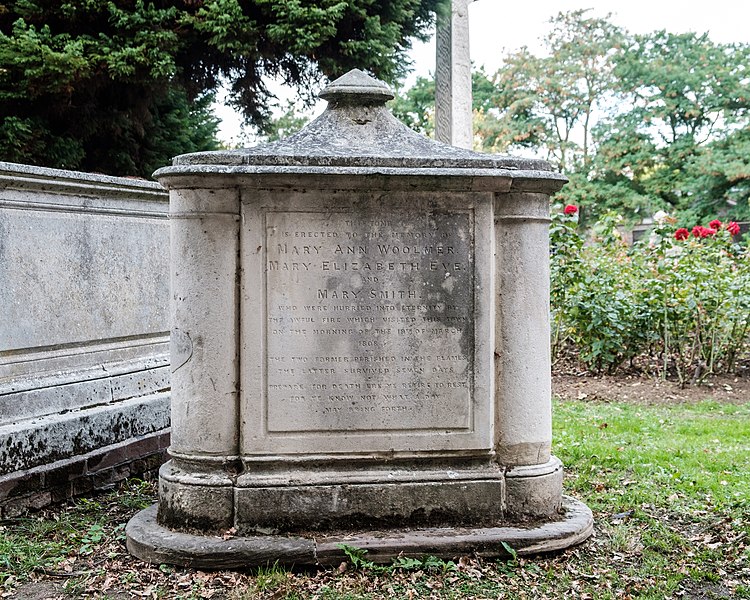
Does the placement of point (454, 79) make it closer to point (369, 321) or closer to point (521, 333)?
point (521, 333)

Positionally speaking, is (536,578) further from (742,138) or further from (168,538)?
(742,138)

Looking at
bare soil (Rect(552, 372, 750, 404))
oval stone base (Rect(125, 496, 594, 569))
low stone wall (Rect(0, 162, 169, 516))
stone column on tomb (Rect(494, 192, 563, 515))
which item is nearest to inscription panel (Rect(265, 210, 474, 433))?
stone column on tomb (Rect(494, 192, 563, 515))

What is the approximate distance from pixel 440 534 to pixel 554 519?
2.05 ft

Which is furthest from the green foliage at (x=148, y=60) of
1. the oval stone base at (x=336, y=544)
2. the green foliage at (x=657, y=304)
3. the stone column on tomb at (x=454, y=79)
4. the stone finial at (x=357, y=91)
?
A: the oval stone base at (x=336, y=544)

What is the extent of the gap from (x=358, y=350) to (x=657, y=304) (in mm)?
5770

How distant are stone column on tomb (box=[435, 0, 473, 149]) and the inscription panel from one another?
8.31 meters

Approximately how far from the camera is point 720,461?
5602 millimetres

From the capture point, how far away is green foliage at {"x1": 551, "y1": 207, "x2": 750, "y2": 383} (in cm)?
858

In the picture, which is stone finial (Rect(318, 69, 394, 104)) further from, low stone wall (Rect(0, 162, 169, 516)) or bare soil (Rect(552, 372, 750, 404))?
bare soil (Rect(552, 372, 750, 404))

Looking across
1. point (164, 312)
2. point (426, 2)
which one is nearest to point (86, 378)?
point (164, 312)

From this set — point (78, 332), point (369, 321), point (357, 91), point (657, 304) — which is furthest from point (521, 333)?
point (657, 304)

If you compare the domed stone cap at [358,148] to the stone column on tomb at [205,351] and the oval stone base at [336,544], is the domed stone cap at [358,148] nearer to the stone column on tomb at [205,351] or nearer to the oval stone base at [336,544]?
the stone column on tomb at [205,351]

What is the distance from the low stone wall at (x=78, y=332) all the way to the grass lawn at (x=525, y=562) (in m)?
0.29

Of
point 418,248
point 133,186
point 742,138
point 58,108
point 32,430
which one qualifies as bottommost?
point 32,430
